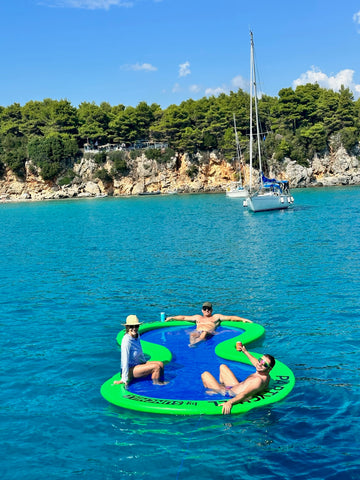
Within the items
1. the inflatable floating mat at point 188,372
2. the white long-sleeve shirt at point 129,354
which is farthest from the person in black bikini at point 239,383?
the white long-sleeve shirt at point 129,354

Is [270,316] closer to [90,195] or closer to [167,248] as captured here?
[167,248]

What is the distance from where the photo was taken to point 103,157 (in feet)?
327

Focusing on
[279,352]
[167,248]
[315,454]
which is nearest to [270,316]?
[279,352]

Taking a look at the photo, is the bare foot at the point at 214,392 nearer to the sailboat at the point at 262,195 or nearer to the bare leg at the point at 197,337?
the bare leg at the point at 197,337

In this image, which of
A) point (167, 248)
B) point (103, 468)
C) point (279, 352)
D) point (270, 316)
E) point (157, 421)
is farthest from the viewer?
point (167, 248)

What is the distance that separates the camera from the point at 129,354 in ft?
33.3

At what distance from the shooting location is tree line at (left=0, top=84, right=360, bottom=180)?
9500 centimetres

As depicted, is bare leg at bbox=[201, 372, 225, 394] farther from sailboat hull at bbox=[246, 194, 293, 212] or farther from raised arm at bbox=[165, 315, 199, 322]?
sailboat hull at bbox=[246, 194, 293, 212]

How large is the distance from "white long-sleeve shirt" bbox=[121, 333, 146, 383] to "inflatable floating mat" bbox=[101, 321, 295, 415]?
36cm

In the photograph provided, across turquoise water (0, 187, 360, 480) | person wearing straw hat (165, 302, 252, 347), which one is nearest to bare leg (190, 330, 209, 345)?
person wearing straw hat (165, 302, 252, 347)

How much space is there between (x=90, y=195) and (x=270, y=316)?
287 feet

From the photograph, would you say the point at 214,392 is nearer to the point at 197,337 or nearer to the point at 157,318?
the point at 197,337

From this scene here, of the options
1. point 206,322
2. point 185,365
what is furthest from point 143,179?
point 185,365

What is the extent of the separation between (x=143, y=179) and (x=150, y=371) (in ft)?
302
